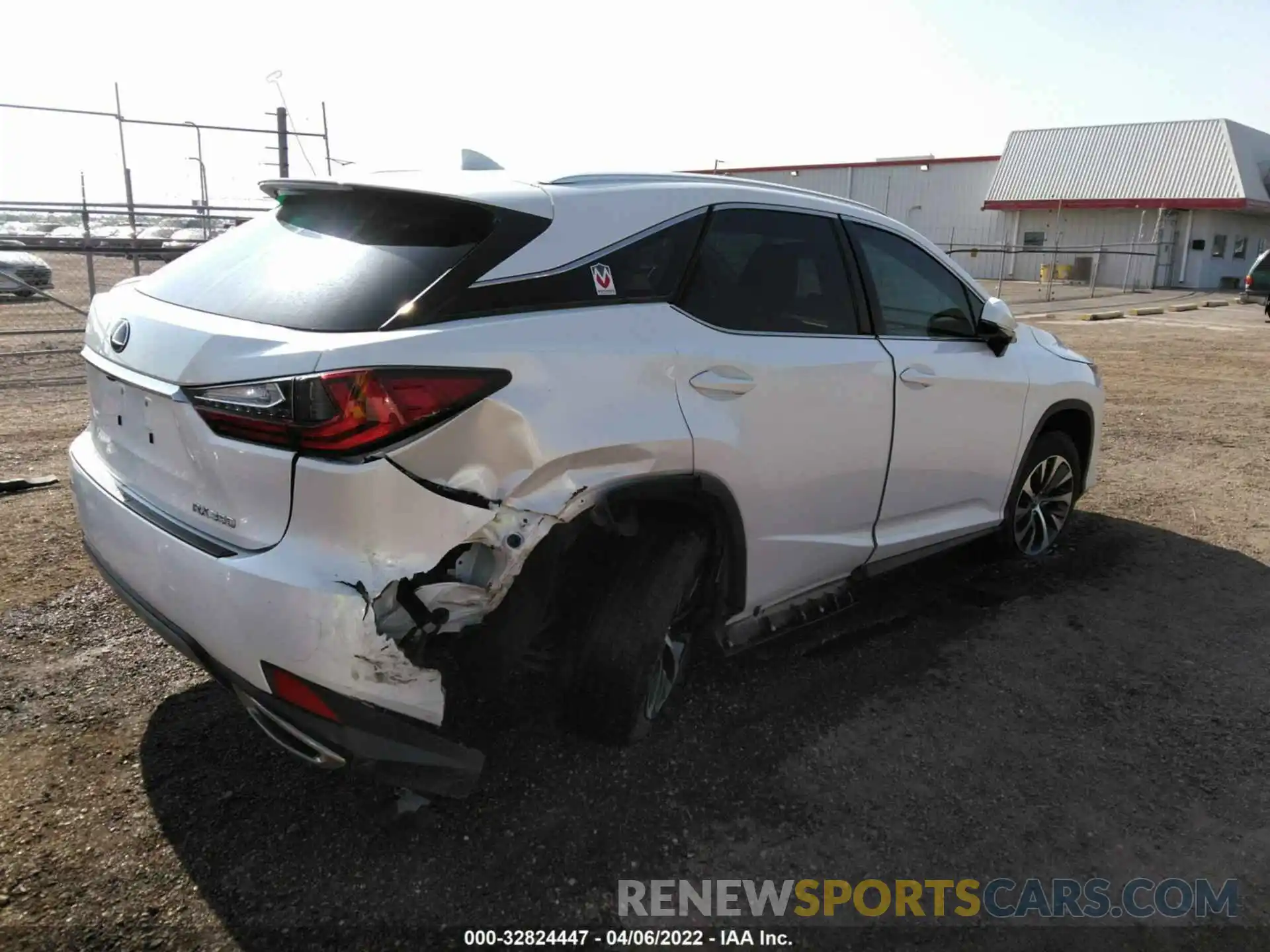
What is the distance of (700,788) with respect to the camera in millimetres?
2896

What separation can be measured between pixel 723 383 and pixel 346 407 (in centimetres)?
120

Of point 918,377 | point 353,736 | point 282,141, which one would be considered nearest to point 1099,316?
point 282,141

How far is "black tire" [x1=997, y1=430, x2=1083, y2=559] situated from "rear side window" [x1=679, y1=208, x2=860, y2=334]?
165cm

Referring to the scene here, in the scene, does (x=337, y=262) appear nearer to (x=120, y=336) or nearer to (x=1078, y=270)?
(x=120, y=336)

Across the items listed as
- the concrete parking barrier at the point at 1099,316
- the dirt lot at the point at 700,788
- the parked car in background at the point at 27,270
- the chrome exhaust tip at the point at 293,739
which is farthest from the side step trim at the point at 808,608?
the concrete parking barrier at the point at 1099,316

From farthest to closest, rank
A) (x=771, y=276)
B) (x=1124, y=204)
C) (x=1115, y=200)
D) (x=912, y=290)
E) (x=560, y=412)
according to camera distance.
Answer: (x=1115, y=200) < (x=1124, y=204) < (x=912, y=290) < (x=771, y=276) < (x=560, y=412)

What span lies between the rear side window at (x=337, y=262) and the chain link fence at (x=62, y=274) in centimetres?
736

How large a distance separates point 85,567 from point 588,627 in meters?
2.80

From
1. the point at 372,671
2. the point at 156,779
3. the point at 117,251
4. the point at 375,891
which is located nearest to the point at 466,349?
the point at 372,671

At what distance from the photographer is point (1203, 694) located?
3592 mm

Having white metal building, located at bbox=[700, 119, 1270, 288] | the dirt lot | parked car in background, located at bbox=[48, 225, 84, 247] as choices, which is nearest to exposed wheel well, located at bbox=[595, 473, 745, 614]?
the dirt lot

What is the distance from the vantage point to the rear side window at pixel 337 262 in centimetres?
239

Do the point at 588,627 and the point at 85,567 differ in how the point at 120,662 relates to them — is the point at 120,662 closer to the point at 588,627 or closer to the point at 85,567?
the point at 85,567

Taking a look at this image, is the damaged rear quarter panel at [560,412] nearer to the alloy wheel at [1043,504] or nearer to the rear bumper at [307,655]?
the rear bumper at [307,655]
